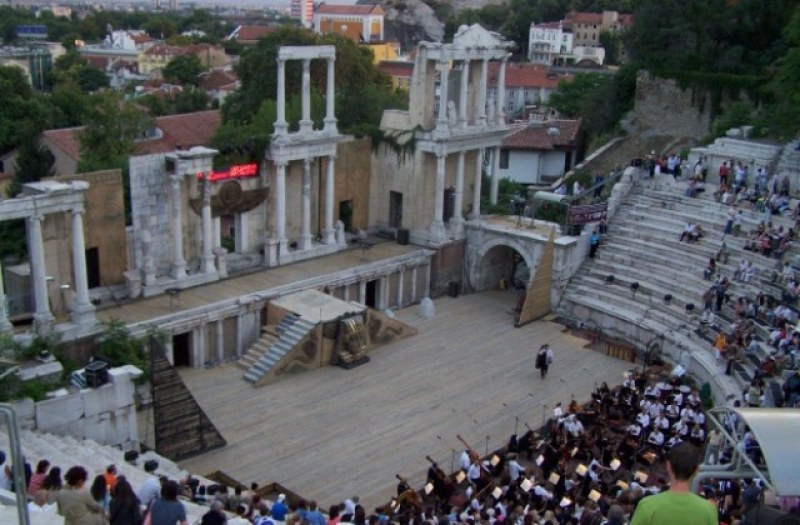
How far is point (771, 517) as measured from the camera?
788 centimetres

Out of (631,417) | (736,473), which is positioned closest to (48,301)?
(631,417)

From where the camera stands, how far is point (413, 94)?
112ft

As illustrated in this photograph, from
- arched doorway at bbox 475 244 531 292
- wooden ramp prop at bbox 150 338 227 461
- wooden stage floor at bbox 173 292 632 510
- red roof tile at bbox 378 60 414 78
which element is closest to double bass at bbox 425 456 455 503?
wooden stage floor at bbox 173 292 632 510

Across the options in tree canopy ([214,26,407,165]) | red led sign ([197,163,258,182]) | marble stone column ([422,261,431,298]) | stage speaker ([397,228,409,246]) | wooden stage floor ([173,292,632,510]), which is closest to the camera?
wooden stage floor ([173,292,632,510])

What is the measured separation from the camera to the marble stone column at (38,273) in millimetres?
22812

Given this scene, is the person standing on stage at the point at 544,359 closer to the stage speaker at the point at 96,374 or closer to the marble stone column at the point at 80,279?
the stage speaker at the point at 96,374

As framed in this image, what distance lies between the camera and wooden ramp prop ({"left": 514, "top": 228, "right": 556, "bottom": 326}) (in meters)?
31.8

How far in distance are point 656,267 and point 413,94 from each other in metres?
10.9

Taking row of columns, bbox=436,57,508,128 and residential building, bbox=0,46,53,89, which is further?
residential building, bbox=0,46,53,89

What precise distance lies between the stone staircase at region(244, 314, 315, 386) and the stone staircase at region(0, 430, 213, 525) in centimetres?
572

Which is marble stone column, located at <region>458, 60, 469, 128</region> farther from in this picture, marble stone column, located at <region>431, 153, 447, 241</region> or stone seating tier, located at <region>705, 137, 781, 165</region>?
stone seating tier, located at <region>705, 137, 781, 165</region>

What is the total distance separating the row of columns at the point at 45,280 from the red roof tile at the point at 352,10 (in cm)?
12516

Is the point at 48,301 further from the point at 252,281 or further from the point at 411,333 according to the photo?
the point at 411,333

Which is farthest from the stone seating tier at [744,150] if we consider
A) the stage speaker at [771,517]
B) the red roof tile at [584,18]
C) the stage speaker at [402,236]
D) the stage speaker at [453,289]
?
the red roof tile at [584,18]
